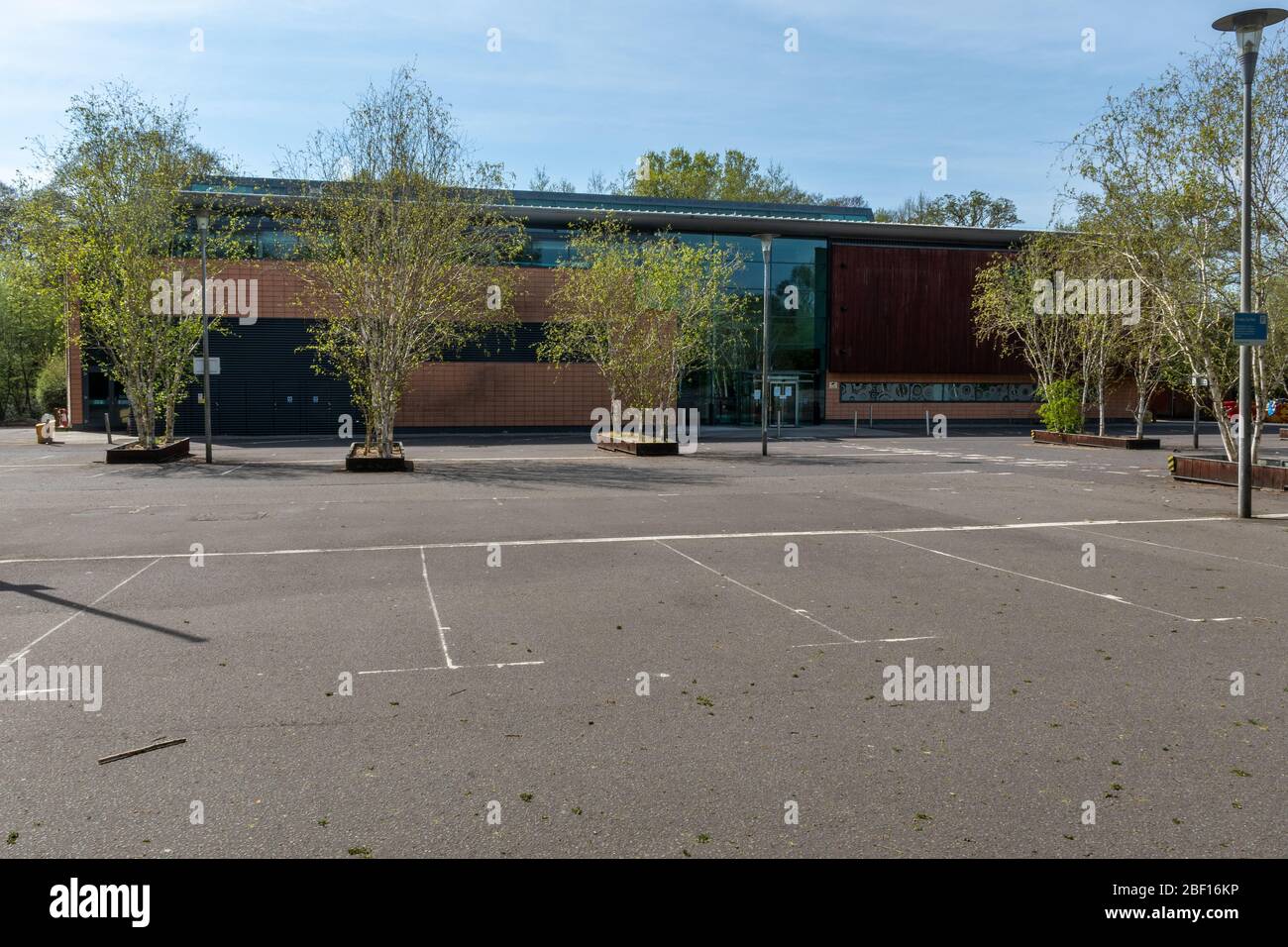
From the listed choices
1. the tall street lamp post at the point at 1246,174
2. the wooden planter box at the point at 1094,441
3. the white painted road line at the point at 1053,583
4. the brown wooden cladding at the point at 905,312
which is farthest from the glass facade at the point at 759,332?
the white painted road line at the point at 1053,583

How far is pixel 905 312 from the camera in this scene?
52969 mm

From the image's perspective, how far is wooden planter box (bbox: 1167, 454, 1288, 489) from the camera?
20.4 metres

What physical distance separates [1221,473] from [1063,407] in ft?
51.6

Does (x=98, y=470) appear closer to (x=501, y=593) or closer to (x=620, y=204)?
(x=501, y=593)

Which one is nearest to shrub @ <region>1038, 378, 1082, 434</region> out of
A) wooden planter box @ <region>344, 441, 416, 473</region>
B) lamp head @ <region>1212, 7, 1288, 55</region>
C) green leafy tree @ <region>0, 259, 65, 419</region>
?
lamp head @ <region>1212, 7, 1288, 55</region>

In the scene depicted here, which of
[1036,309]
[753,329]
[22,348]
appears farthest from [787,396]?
[22,348]

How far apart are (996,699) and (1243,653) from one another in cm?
260

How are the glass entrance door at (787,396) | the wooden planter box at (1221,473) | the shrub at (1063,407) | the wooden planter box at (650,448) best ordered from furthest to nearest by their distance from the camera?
the glass entrance door at (787,396) < the shrub at (1063,407) < the wooden planter box at (650,448) < the wooden planter box at (1221,473)

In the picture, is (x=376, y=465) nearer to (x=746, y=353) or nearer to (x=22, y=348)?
(x=746, y=353)

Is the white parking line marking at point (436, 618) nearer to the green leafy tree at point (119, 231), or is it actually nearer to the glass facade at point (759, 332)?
the green leafy tree at point (119, 231)

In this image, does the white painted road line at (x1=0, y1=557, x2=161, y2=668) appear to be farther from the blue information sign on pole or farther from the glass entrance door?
the glass entrance door

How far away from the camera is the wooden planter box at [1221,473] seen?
66.8 feet

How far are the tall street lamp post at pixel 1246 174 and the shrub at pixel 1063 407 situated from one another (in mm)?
21066
